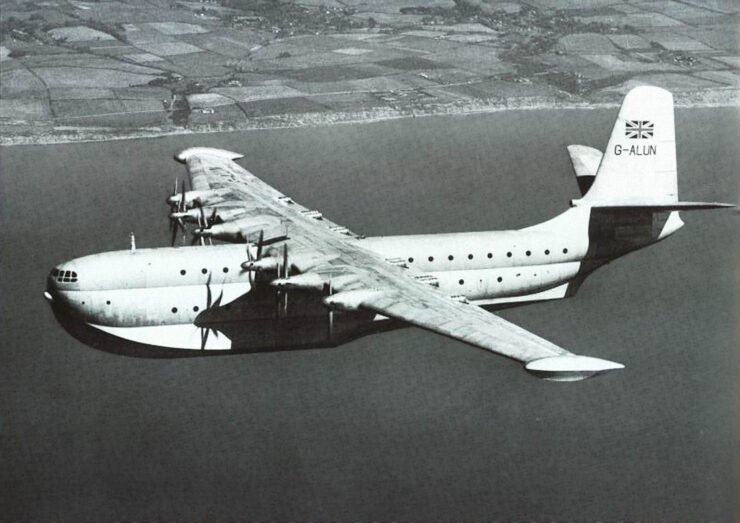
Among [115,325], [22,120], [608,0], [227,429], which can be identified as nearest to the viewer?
[227,429]

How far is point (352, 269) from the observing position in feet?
108

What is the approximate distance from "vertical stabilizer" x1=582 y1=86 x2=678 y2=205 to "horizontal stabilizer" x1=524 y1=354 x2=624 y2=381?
19.4 metres

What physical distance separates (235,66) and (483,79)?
21.8 meters

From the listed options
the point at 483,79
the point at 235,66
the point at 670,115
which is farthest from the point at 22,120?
the point at 670,115

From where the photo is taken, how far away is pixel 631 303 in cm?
4353

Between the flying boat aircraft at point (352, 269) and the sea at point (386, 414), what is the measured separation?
1.45 m

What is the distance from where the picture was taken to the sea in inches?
1130

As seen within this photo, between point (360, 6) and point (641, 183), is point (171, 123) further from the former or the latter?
point (641, 183)

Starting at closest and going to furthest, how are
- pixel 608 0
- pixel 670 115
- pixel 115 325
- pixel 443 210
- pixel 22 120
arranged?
pixel 115 325 → pixel 670 115 → pixel 443 210 → pixel 22 120 → pixel 608 0

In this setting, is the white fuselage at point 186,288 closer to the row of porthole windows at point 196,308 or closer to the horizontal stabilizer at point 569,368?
the row of porthole windows at point 196,308

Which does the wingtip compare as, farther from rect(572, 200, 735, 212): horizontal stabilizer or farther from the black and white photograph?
rect(572, 200, 735, 212): horizontal stabilizer

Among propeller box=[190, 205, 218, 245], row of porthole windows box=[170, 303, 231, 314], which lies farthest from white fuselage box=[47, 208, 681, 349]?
propeller box=[190, 205, 218, 245]

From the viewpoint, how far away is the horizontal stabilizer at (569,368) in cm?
2367

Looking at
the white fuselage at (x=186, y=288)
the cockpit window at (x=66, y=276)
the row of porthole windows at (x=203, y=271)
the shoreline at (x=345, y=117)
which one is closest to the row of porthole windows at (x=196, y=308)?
the white fuselage at (x=186, y=288)
